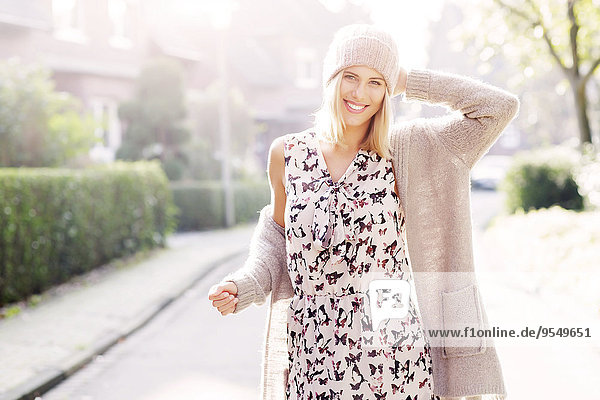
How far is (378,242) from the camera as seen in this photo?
2.85 meters

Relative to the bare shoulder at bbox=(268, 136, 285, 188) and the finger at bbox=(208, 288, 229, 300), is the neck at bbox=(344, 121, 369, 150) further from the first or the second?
the finger at bbox=(208, 288, 229, 300)

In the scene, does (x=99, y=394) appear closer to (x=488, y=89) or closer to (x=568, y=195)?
(x=488, y=89)

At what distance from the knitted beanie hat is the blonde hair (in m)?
0.05

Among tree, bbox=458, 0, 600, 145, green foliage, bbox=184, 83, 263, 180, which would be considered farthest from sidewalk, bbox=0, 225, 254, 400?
green foliage, bbox=184, 83, 263, 180

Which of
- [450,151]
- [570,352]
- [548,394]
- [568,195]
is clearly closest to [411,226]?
[450,151]

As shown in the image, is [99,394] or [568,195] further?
[568,195]

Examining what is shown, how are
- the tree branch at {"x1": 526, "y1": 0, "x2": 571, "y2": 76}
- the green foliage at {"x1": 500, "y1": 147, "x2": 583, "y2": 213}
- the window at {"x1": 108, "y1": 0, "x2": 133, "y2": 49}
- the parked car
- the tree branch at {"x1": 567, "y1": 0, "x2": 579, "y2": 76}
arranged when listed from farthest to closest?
the parked car, the window at {"x1": 108, "y1": 0, "x2": 133, "y2": 49}, the green foliage at {"x1": 500, "y1": 147, "x2": 583, "y2": 213}, the tree branch at {"x1": 526, "y1": 0, "x2": 571, "y2": 76}, the tree branch at {"x1": 567, "y1": 0, "x2": 579, "y2": 76}

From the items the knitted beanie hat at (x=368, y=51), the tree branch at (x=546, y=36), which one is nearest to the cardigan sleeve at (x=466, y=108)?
the knitted beanie hat at (x=368, y=51)

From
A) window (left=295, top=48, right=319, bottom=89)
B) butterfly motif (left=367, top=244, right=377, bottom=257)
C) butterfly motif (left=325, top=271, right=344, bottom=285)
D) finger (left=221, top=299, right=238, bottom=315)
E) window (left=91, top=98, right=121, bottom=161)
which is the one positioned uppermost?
window (left=295, top=48, right=319, bottom=89)

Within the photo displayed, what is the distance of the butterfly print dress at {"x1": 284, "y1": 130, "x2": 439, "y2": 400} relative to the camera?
281cm

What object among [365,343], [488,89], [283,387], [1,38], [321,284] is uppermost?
[1,38]

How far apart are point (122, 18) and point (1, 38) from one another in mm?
6201

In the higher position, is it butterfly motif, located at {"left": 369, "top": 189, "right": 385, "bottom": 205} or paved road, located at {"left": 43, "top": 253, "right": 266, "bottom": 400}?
butterfly motif, located at {"left": 369, "top": 189, "right": 385, "bottom": 205}

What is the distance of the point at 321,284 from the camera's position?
9.45 feet
